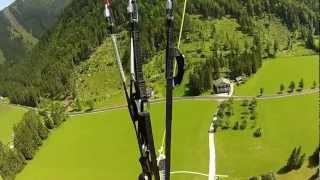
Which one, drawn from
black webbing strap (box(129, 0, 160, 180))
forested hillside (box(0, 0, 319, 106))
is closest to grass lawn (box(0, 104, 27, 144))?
forested hillside (box(0, 0, 319, 106))

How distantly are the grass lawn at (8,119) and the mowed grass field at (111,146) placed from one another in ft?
39.4

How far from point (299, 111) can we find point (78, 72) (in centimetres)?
7300

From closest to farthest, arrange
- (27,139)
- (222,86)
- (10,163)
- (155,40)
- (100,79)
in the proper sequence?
(10,163), (27,139), (222,86), (100,79), (155,40)

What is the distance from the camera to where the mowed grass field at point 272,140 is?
69750 mm

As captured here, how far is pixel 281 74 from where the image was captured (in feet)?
363

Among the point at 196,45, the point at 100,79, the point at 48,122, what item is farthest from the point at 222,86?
the point at 100,79

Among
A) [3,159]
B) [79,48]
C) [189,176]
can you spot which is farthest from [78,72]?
[189,176]

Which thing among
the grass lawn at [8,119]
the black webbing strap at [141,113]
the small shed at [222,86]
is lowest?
the grass lawn at [8,119]

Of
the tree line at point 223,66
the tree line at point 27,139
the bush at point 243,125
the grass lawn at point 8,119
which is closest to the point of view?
the bush at point 243,125

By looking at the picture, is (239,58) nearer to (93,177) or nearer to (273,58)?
(273,58)

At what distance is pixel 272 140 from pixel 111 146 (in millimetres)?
25043

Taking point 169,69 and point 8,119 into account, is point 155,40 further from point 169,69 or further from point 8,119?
point 169,69

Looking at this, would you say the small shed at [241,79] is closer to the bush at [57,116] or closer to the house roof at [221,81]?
the house roof at [221,81]

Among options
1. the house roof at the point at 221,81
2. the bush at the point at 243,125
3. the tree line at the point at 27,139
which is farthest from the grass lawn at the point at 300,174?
the tree line at the point at 27,139
